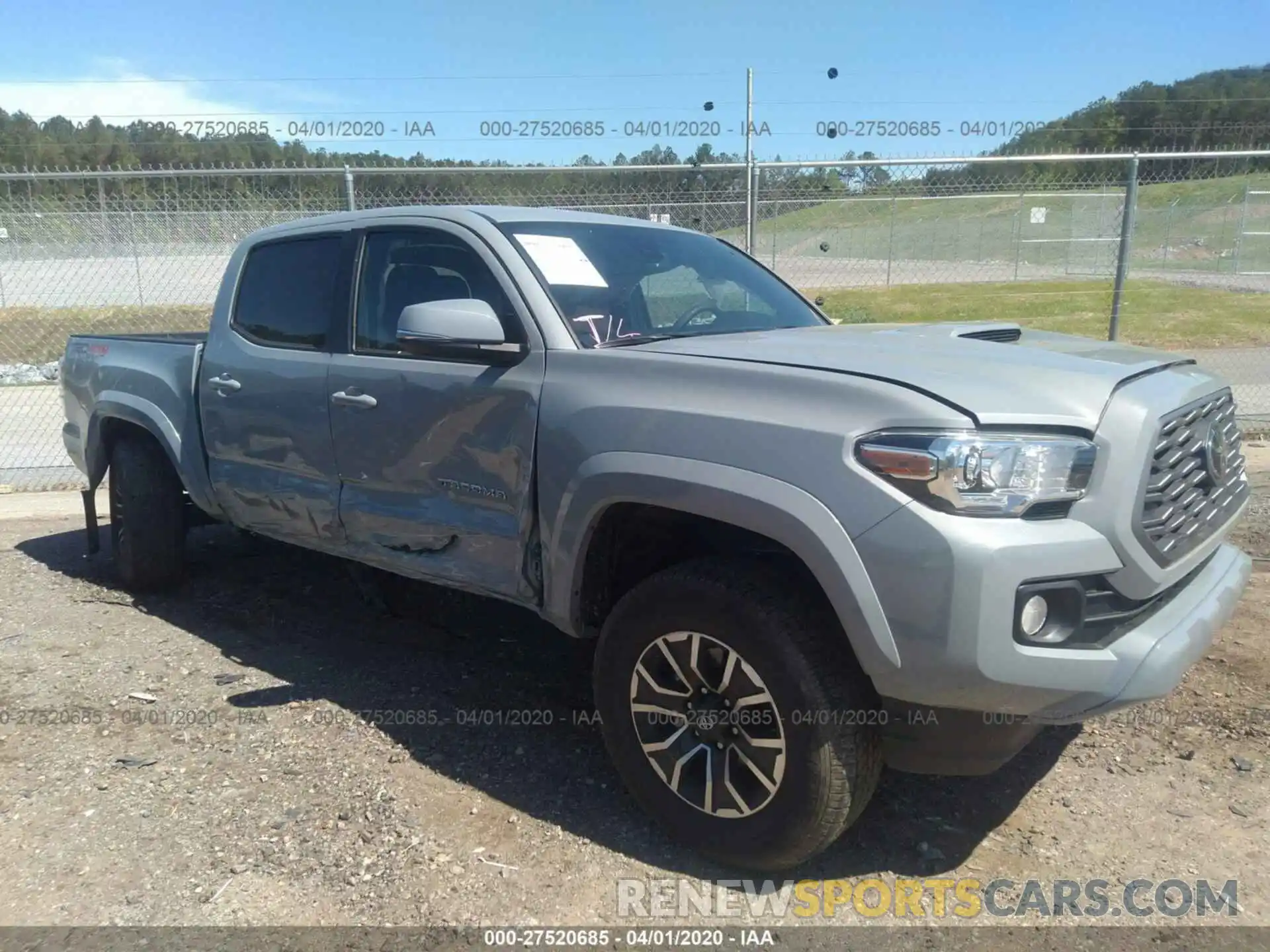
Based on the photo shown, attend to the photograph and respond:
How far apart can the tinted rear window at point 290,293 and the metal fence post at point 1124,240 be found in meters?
6.01

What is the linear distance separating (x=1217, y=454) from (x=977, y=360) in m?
0.84

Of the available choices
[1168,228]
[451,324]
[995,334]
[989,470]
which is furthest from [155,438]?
[1168,228]

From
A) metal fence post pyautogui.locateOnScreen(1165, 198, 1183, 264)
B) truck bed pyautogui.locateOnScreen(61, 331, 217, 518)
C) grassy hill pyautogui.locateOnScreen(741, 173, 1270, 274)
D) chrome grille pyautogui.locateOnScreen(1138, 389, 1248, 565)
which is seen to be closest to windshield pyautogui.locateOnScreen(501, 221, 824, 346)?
chrome grille pyautogui.locateOnScreen(1138, 389, 1248, 565)

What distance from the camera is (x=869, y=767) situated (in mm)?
2611

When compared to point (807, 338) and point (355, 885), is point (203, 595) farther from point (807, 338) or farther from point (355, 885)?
point (807, 338)

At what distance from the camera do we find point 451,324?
10.3ft

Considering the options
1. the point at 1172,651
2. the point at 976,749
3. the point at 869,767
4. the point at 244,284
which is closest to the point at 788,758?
the point at 869,767

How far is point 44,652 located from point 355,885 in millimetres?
2753

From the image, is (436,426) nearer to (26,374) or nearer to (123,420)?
(123,420)

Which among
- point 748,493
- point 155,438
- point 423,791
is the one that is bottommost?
point 423,791

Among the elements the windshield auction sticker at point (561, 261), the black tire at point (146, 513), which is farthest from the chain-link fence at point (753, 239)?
the black tire at point (146, 513)

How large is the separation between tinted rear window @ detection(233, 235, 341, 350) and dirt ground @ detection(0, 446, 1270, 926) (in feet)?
4.98

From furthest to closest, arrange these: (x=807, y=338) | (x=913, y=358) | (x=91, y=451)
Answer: (x=91, y=451) → (x=807, y=338) → (x=913, y=358)

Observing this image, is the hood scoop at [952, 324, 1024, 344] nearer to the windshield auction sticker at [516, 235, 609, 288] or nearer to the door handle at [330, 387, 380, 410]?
the windshield auction sticker at [516, 235, 609, 288]
